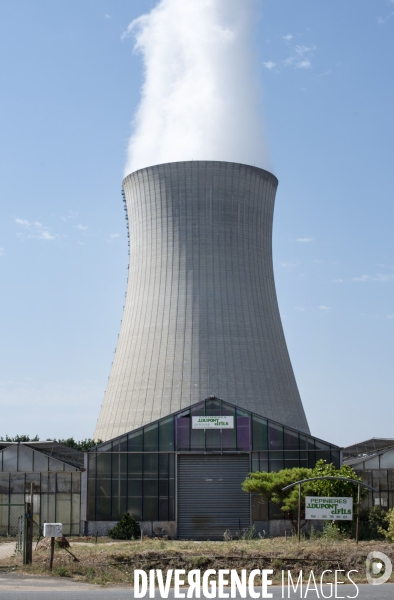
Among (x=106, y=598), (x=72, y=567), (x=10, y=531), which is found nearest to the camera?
(x=106, y=598)

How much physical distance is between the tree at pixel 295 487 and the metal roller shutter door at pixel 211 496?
1298 mm

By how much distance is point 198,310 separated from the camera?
3194 centimetres

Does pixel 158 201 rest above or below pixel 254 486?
above

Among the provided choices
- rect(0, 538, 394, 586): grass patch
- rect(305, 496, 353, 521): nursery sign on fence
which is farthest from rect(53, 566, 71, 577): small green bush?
rect(305, 496, 353, 521): nursery sign on fence

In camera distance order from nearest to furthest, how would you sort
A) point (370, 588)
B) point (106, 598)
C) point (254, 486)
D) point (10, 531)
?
point (106, 598), point (370, 588), point (254, 486), point (10, 531)

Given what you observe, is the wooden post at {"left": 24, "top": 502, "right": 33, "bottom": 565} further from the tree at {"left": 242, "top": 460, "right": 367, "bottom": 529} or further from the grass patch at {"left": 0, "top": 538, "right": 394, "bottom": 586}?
the tree at {"left": 242, "top": 460, "right": 367, "bottom": 529}

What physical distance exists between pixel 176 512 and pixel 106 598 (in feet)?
47.4

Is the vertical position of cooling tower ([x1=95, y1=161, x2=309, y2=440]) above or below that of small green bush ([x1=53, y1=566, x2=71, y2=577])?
above

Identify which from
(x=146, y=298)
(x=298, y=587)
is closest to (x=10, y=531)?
(x=146, y=298)

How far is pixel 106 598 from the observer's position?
40.1 ft

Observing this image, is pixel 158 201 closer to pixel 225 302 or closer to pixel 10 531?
pixel 225 302

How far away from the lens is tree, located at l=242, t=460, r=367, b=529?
896 inches

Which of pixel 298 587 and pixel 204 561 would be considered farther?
pixel 204 561

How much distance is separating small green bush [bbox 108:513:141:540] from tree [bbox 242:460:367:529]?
11.0 ft
